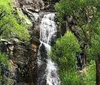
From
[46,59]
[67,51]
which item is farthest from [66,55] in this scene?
[46,59]

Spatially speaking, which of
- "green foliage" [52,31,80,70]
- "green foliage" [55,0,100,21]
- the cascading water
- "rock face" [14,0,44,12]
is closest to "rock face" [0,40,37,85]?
the cascading water

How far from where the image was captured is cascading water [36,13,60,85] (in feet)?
136

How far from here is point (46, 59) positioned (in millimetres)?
43562

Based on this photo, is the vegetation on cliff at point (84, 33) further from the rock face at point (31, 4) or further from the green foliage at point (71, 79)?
the rock face at point (31, 4)

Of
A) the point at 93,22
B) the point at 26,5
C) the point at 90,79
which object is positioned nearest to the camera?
the point at 93,22

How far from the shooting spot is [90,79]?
97.5 ft

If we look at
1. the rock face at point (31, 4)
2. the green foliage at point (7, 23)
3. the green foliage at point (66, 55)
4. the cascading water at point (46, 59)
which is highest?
the green foliage at point (7, 23)

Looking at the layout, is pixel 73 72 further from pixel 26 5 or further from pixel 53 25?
pixel 26 5

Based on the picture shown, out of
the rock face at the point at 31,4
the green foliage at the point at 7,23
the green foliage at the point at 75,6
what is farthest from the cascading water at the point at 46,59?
the green foliage at the point at 75,6

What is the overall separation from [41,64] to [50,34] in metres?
5.78

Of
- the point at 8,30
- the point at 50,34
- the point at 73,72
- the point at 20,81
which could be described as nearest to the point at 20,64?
the point at 20,81

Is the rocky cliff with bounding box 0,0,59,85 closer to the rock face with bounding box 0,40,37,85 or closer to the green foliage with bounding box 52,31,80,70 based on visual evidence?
the rock face with bounding box 0,40,37,85

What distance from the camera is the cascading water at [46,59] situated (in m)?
41.5

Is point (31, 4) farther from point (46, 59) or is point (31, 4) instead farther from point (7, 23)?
point (7, 23)
